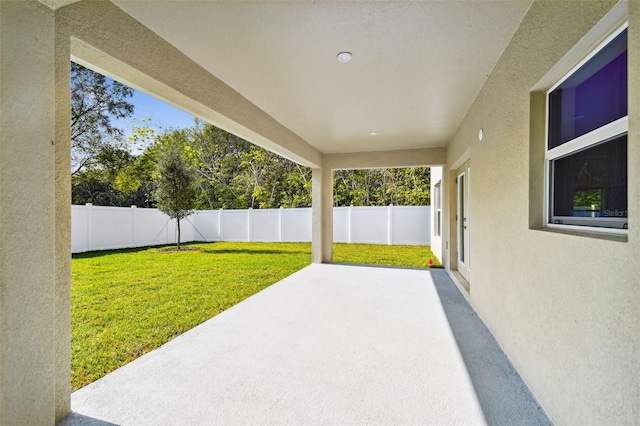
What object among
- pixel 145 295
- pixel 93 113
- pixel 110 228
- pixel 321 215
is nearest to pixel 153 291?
pixel 145 295

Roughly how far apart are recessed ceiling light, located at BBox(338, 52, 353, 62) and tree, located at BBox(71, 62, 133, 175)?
14.7 m

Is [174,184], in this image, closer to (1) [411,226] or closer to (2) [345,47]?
(1) [411,226]

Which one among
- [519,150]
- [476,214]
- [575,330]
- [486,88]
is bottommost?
[575,330]

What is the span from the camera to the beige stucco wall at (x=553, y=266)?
1.34 m

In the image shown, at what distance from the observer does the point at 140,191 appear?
1964 centimetres

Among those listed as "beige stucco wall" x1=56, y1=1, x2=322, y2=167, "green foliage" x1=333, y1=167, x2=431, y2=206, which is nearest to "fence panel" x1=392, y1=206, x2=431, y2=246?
"green foliage" x1=333, y1=167, x2=431, y2=206

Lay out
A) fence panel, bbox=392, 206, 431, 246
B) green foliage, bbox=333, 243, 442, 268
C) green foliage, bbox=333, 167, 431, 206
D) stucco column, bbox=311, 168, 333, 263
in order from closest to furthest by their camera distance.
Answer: stucco column, bbox=311, 168, 333, 263 → green foliage, bbox=333, 243, 442, 268 → fence panel, bbox=392, 206, 431, 246 → green foliage, bbox=333, 167, 431, 206

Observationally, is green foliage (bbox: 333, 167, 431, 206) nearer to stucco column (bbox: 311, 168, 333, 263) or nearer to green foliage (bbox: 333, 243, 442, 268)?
green foliage (bbox: 333, 243, 442, 268)

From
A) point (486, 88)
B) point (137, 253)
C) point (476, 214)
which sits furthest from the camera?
point (137, 253)

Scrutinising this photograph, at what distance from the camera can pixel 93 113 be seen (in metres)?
13.6

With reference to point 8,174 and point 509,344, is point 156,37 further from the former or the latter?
point 509,344

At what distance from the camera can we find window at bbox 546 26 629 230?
162 centimetres

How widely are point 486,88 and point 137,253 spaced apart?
36.7ft

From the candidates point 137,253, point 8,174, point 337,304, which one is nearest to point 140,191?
point 137,253
